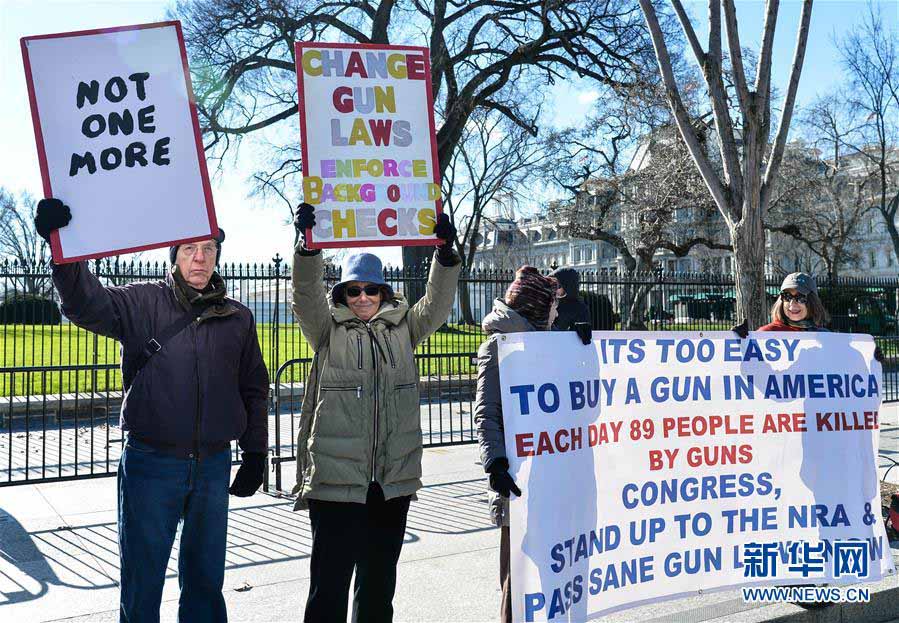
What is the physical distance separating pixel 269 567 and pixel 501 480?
8.16 ft

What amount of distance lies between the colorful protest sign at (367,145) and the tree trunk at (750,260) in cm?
469

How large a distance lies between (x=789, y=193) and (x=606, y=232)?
6965mm

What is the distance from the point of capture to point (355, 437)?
3.29 metres

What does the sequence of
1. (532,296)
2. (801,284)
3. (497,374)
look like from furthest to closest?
(801,284) < (532,296) < (497,374)

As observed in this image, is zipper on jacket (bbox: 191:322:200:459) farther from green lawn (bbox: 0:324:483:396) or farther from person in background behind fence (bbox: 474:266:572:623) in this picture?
green lawn (bbox: 0:324:483:396)

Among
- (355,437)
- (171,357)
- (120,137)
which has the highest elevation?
(120,137)

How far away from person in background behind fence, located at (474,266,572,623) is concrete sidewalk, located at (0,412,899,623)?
3.24 feet

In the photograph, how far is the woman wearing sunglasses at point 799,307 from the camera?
510 centimetres

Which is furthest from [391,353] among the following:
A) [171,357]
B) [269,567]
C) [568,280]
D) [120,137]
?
[568,280]

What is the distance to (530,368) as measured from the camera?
11.6 feet

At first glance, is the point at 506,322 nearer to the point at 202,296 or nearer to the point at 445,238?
the point at 445,238

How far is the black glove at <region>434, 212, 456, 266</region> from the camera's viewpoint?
3.61m

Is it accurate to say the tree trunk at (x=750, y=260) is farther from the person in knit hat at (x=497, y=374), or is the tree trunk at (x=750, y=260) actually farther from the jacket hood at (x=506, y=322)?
the jacket hood at (x=506, y=322)

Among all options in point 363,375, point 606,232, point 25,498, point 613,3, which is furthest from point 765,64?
point 606,232
